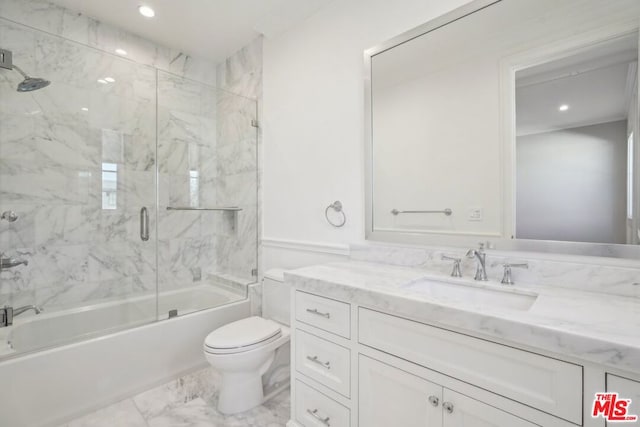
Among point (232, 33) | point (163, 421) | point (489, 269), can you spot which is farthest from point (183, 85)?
point (489, 269)

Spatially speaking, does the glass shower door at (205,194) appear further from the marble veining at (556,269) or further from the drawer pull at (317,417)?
the marble veining at (556,269)

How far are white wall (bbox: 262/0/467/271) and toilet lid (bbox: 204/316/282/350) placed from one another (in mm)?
533

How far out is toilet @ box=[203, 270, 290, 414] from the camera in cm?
165

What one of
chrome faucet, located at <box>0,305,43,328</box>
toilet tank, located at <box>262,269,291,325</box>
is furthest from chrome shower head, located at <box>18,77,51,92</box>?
toilet tank, located at <box>262,269,291,325</box>

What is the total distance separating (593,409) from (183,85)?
317cm

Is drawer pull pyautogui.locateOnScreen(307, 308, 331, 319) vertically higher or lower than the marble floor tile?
higher

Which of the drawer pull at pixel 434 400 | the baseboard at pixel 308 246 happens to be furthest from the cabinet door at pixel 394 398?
the baseboard at pixel 308 246

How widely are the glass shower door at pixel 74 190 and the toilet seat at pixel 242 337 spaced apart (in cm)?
72

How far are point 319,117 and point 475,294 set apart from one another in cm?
146

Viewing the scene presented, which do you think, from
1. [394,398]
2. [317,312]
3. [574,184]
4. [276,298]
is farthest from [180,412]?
[574,184]

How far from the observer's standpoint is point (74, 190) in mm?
2287

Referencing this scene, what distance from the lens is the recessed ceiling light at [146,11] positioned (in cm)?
221

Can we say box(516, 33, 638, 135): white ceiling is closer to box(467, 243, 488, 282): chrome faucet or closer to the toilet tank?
box(467, 243, 488, 282): chrome faucet

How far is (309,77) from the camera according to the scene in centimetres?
216
